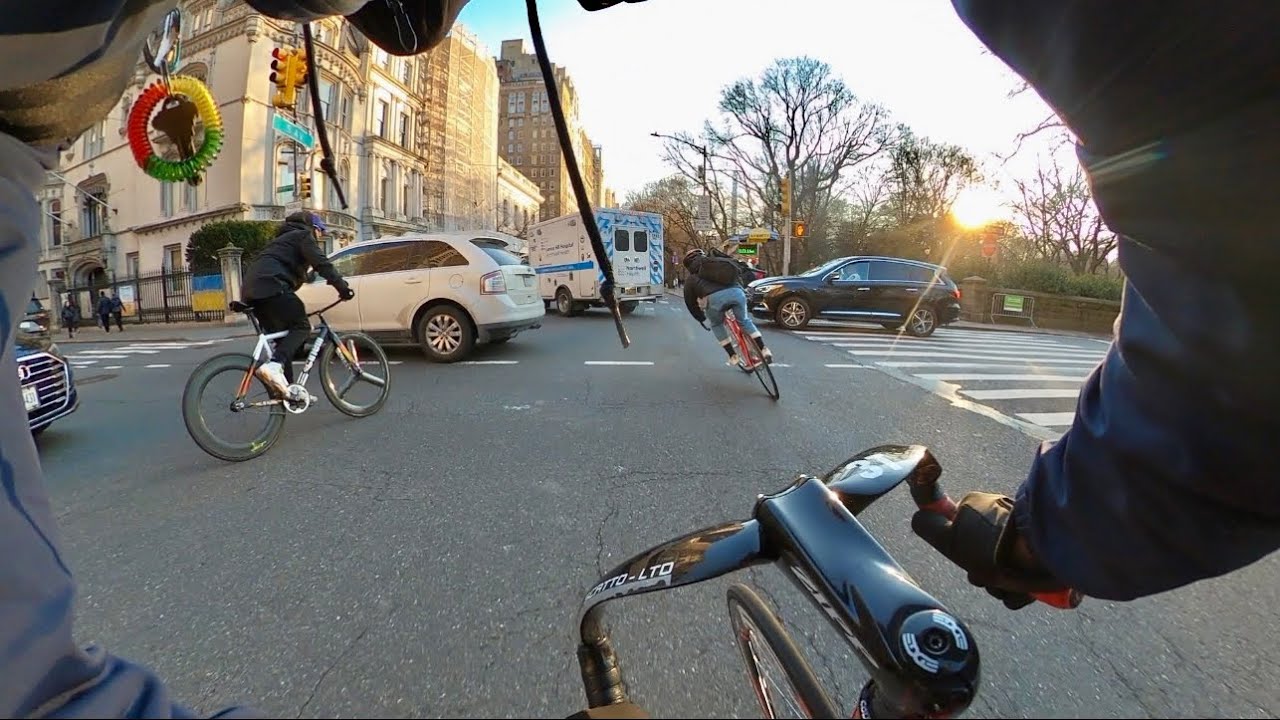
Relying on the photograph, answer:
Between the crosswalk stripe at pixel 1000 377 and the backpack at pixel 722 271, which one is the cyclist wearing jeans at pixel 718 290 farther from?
the crosswalk stripe at pixel 1000 377

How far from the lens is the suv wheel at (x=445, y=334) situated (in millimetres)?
7922

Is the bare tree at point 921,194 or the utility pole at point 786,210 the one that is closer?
the utility pole at point 786,210

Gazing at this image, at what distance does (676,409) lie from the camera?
5258mm

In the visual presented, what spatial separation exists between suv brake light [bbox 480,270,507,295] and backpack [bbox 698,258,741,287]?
3314 mm

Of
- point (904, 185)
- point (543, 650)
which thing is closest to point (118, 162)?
point (543, 650)

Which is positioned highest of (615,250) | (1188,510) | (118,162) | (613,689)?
(118,162)

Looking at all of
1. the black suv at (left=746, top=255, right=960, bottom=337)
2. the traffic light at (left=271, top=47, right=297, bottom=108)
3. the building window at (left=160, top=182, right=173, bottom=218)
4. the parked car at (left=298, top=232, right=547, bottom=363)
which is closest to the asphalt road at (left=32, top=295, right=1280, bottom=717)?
the parked car at (left=298, top=232, right=547, bottom=363)

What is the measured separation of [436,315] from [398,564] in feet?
20.1

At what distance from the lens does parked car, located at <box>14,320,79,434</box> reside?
4.08 meters

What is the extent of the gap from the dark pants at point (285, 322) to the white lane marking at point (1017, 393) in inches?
270

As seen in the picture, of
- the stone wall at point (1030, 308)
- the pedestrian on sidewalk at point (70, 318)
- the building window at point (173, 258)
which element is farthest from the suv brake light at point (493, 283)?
the building window at point (173, 258)

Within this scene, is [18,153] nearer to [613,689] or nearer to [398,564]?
[613,689]

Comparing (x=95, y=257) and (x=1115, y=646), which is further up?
(x=95, y=257)

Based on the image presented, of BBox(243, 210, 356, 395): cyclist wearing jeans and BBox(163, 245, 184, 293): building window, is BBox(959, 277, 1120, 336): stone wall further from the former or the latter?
BBox(163, 245, 184, 293): building window
